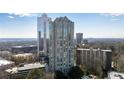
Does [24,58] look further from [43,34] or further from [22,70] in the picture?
[43,34]

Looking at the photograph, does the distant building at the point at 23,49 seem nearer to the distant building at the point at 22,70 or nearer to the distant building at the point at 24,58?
the distant building at the point at 24,58

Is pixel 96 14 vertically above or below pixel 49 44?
above

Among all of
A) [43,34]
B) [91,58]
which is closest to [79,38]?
[91,58]

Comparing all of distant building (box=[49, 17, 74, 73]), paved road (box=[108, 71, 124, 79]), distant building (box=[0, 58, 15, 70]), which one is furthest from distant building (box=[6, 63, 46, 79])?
paved road (box=[108, 71, 124, 79])

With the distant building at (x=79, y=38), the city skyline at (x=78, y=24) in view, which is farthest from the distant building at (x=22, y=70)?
the distant building at (x=79, y=38)

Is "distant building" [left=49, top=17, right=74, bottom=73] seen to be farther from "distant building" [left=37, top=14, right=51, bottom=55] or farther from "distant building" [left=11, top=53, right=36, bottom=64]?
"distant building" [left=11, top=53, right=36, bottom=64]
